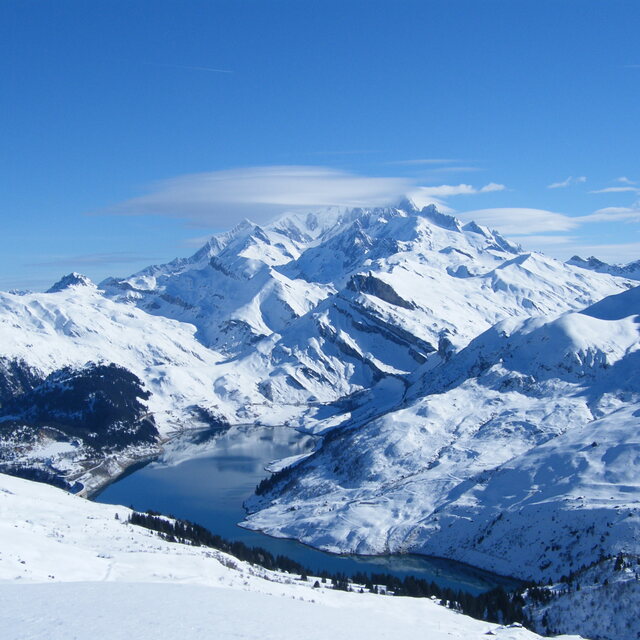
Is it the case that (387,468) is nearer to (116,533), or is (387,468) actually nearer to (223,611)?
(116,533)

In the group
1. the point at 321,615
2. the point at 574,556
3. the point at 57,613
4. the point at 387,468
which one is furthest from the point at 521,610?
the point at 387,468

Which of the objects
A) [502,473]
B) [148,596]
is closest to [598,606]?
[148,596]

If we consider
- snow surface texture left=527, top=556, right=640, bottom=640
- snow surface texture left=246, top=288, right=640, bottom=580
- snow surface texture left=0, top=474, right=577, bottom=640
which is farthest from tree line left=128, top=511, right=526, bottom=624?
snow surface texture left=246, top=288, right=640, bottom=580

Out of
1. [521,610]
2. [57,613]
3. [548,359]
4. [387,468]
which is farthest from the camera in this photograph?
[548,359]

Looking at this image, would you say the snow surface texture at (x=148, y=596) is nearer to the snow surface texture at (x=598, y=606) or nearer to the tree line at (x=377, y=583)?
the tree line at (x=377, y=583)

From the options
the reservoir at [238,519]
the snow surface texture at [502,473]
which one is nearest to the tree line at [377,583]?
the reservoir at [238,519]

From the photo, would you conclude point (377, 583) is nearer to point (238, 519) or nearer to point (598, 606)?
point (598, 606)

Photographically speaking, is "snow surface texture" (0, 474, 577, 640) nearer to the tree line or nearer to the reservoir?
the tree line
